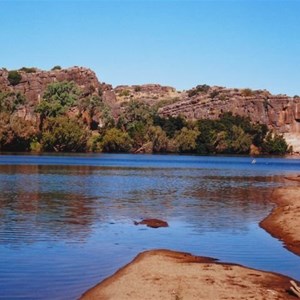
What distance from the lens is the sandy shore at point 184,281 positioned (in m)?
13.5

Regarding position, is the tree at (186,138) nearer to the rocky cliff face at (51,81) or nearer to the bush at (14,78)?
the rocky cliff face at (51,81)

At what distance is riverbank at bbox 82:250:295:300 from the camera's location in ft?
44.3

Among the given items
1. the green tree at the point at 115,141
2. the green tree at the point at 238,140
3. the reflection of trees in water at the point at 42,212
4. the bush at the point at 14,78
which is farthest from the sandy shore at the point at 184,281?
the bush at the point at 14,78

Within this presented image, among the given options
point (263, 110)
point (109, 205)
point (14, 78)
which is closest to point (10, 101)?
point (14, 78)

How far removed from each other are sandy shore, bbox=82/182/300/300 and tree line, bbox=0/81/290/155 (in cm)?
11874

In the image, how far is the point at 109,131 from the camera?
474 ft

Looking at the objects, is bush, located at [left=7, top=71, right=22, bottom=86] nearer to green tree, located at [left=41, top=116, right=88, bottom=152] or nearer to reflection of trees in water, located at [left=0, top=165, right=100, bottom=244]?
green tree, located at [left=41, top=116, right=88, bottom=152]

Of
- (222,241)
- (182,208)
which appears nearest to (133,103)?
(182,208)

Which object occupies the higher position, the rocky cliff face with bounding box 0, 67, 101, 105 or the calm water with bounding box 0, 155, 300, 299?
the rocky cliff face with bounding box 0, 67, 101, 105

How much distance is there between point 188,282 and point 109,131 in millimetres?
130616

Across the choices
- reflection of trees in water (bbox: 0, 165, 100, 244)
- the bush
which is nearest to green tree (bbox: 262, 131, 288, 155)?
the bush

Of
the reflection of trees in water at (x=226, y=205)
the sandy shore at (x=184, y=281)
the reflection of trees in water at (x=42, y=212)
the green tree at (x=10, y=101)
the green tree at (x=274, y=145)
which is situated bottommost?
the reflection of trees in water at (x=226, y=205)

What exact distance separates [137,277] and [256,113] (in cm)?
17784

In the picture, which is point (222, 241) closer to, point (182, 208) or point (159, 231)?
point (159, 231)
